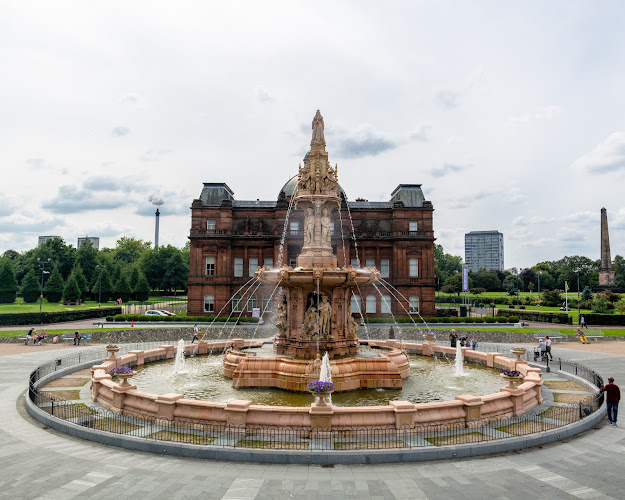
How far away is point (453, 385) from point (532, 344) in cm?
2519

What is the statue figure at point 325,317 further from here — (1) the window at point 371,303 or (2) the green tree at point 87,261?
(2) the green tree at point 87,261

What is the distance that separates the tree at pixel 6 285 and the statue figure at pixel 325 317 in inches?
3367

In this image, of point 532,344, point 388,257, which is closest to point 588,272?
point 388,257

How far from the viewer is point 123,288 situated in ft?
297

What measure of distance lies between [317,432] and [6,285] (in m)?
91.6

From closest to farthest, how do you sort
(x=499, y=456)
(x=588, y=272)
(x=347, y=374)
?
1. (x=499, y=456)
2. (x=347, y=374)
3. (x=588, y=272)

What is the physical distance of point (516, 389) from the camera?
1623cm

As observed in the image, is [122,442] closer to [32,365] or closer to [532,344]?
[32,365]

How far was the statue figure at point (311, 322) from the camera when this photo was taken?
21.1 meters

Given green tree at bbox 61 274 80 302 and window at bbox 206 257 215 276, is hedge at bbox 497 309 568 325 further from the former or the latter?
green tree at bbox 61 274 80 302

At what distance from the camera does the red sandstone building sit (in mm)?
60250

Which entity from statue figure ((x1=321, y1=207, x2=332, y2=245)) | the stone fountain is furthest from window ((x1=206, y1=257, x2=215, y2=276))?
statue figure ((x1=321, y1=207, x2=332, y2=245))

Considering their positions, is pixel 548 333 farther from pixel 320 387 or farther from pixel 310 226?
pixel 320 387

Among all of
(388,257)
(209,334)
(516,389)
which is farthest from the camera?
(388,257)
